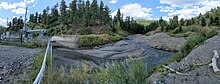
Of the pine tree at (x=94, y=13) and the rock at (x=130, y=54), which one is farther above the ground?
the pine tree at (x=94, y=13)

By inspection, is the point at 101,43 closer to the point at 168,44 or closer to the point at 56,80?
the point at 168,44

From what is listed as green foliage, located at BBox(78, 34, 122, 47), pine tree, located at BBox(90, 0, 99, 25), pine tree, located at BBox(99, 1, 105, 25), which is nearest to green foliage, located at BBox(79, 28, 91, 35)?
pine tree, located at BBox(90, 0, 99, 25)

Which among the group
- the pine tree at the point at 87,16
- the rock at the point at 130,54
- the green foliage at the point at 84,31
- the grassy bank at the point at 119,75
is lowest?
the rock at the point at 130,54

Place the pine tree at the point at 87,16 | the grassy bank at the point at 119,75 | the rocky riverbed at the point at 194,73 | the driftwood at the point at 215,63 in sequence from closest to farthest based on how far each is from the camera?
the grassy bank at the point at 119,75 < the rocky riverbed at the point at 194,73 < the driftwood at the point at 215,63 < the pine tree at the point at 87,16

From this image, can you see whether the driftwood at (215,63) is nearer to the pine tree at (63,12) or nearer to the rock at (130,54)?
the rock at (130,54)

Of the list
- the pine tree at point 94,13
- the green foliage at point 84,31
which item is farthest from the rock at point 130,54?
the pine tree at point 94,13

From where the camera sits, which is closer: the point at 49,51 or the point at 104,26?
the point at 49,51

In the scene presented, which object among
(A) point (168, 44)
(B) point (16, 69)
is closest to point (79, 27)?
(A) point (168, 44)

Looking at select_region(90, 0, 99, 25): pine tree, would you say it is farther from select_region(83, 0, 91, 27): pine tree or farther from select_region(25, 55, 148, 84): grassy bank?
select_region(25, 55, 148, 84): grassy bank

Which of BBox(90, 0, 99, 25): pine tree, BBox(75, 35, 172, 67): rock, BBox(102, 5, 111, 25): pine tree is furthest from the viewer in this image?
BBox(102, 5, 111, 25): pine tree

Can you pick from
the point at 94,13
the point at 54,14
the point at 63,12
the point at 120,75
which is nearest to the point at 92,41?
the point at 94,13

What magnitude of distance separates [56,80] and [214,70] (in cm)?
846

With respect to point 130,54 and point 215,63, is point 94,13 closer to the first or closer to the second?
point 130,54

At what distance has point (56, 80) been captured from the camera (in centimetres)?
971
